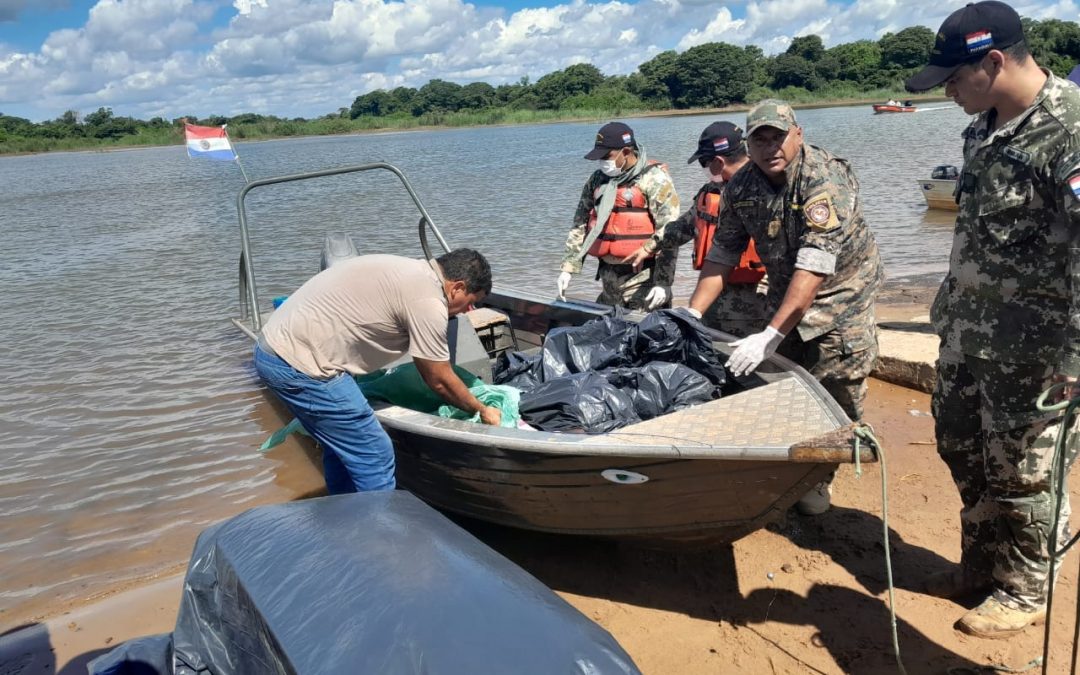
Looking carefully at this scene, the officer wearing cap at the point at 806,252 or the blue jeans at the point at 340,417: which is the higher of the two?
the officer wearing cap at the point at 806,252

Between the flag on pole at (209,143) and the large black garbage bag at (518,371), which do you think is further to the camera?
the flag on pole at (209,143)

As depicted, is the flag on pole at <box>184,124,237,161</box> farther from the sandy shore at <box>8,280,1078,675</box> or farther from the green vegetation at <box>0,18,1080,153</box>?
the green vegetation at <box>0,18,1080,153</box>

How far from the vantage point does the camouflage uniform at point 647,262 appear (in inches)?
191

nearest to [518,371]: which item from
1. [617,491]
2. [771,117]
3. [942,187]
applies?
[617,491]

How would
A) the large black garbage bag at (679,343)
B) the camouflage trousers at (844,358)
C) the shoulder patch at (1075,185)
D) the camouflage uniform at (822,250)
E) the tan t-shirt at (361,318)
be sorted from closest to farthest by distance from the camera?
the shoulder patch at (1075,185), the tan t-shirt at (361,318), the camouflage uniform at (822,250), the camouflage trousers at (844,358), the large black garbage bag at (679,343)

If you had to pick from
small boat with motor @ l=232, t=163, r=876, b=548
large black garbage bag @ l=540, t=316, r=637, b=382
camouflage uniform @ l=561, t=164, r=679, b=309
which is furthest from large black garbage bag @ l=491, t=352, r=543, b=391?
camouflage uniform @ l=561, t=164, r=679, b=309

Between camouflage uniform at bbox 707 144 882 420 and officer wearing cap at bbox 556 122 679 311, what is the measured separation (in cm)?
134

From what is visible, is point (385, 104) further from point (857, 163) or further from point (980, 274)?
point (980, 274)

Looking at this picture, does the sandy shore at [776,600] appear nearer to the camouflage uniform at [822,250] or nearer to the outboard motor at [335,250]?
the camouflage uniform at [822,250]

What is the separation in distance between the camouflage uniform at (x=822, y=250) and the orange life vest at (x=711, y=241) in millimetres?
292

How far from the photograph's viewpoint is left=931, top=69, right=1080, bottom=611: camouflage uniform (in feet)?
7.11

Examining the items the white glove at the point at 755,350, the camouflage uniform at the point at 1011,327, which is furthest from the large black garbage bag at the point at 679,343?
the camouflage uniform at the point at 1011,327

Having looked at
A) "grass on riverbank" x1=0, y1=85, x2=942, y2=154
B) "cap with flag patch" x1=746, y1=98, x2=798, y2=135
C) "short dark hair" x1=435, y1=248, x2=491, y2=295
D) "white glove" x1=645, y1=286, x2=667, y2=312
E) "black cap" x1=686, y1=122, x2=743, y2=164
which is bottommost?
"white glove" x1=645, y1=286, x2=667, y2=312

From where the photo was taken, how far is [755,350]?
302 centimetres
